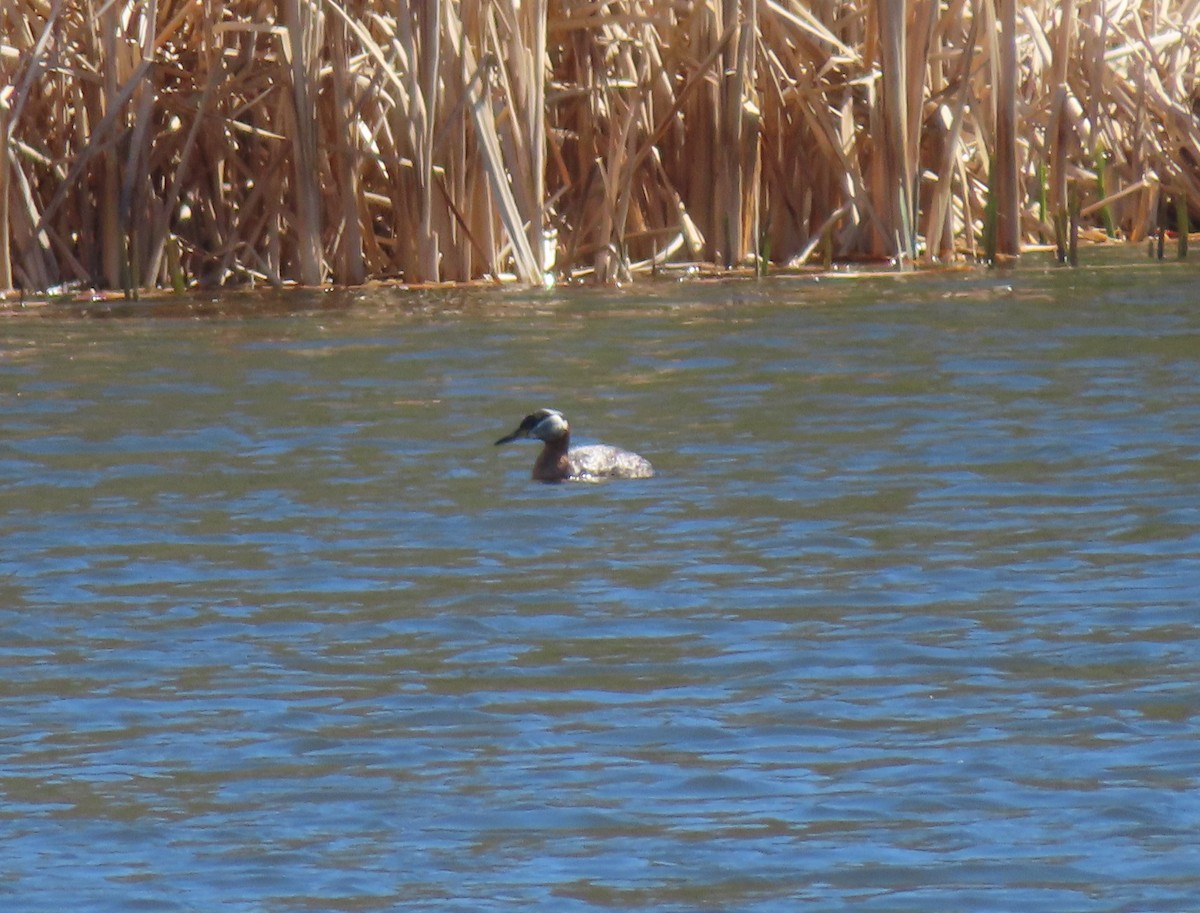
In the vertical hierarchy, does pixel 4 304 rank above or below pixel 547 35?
below

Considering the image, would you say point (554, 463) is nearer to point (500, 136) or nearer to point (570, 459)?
point (570, 459)

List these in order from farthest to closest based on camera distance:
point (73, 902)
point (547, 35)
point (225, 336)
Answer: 1. point (547, 35)
2. point (225, 336)
3. point (73, 902)

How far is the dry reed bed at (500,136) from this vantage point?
12773 millimetres

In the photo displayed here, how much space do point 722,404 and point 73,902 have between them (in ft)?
19.3

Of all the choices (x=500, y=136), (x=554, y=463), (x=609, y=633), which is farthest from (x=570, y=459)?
(x=500, y=136)

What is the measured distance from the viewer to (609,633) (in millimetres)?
5750

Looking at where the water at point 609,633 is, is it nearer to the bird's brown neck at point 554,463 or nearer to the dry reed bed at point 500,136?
the bird's brown neck at point 554,463

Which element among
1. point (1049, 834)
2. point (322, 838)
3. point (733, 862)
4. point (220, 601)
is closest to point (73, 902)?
point (322, 838)

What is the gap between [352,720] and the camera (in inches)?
197

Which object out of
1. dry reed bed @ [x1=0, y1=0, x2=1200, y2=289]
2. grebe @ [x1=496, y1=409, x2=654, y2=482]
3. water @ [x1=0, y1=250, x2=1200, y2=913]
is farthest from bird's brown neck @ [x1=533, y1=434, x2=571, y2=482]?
dry reed bed @ [x1=0, y1=0, x2=1200, y2=289]

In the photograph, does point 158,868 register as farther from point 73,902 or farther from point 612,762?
point 612,762

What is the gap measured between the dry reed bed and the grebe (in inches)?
173

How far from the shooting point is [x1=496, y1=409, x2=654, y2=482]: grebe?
8227mm

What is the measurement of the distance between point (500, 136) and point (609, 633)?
7744 mm
